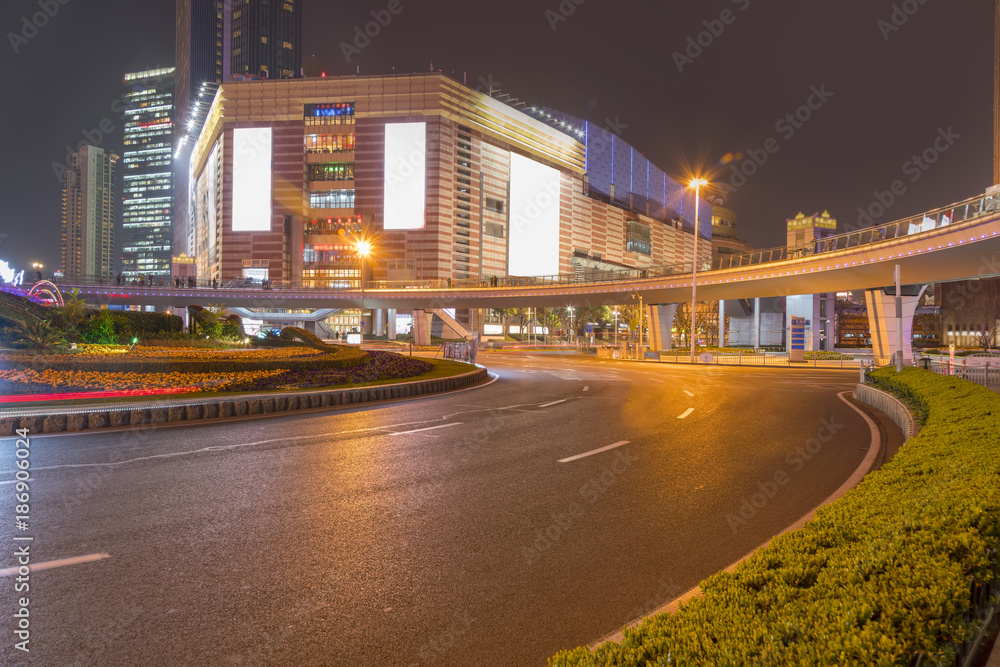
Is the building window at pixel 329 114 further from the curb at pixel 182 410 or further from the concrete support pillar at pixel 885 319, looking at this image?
the curb at pixel 182 410

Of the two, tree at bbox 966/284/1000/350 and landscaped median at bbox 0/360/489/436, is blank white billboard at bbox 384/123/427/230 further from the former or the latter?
landscaped median at bbox 0/360/489/436

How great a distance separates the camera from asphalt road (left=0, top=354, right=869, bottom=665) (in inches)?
142

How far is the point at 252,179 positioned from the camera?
371 feet

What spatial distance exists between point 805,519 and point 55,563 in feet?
22.9

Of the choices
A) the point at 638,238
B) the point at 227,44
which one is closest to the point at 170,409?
the point at 638,238

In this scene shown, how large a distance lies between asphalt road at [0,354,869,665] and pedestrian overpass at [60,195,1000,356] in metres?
24.5

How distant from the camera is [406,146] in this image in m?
112

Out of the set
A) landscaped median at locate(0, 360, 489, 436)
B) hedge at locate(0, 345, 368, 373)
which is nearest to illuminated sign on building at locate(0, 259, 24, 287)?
hedge at locate(0, 345, 368, 373)

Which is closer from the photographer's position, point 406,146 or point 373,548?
point 373,548

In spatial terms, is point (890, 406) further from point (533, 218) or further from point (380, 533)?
point (533, 218)

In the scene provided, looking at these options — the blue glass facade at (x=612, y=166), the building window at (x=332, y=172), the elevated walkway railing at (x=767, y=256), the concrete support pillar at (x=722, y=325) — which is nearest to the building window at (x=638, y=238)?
the blue glass facade at (x=612, y=166)

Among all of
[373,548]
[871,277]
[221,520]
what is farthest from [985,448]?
[871,277]

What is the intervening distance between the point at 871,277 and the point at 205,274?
14861 cm

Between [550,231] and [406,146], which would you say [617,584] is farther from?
[550,231]
